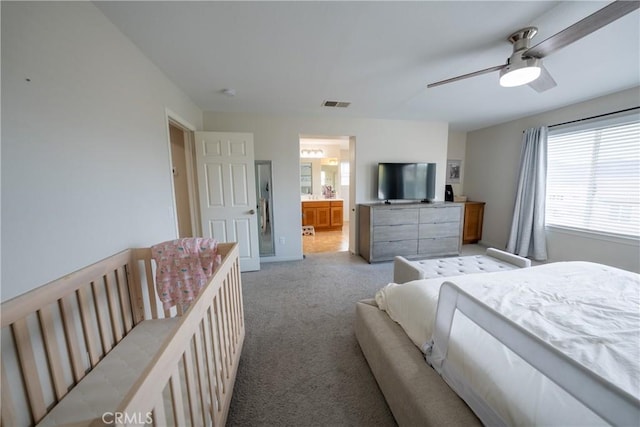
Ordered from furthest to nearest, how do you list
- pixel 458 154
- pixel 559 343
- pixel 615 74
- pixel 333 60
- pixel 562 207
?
pixel 458 154, pixel 562 207, pixel 615 74, pixel 333 60, pixel 559 343

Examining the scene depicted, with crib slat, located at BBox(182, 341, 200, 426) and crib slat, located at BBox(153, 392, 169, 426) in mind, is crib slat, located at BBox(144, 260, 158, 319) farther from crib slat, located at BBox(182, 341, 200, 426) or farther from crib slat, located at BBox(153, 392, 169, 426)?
crib slat, located at BBox(153, 392, 169, 426)

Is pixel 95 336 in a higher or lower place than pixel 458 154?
lower

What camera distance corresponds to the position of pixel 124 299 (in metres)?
1.51

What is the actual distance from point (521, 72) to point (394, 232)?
2.44 m

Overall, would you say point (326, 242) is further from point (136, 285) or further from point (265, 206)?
point (136, 285)

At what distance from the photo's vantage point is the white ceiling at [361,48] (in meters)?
1.42

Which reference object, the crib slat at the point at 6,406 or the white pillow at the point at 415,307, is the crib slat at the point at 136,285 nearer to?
the crib slat at the point at 6,406

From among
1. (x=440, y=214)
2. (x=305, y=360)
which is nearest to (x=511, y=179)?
(x=440, y=214)

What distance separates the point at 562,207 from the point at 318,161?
5.00 m

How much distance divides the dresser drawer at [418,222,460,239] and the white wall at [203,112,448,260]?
0.74m

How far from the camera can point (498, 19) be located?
150 cm

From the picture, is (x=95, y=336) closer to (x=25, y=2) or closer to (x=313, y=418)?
(x=313, y=418)

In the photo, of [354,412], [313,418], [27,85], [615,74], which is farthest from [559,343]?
[615,74]

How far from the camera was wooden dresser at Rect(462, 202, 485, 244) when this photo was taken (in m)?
4.55
